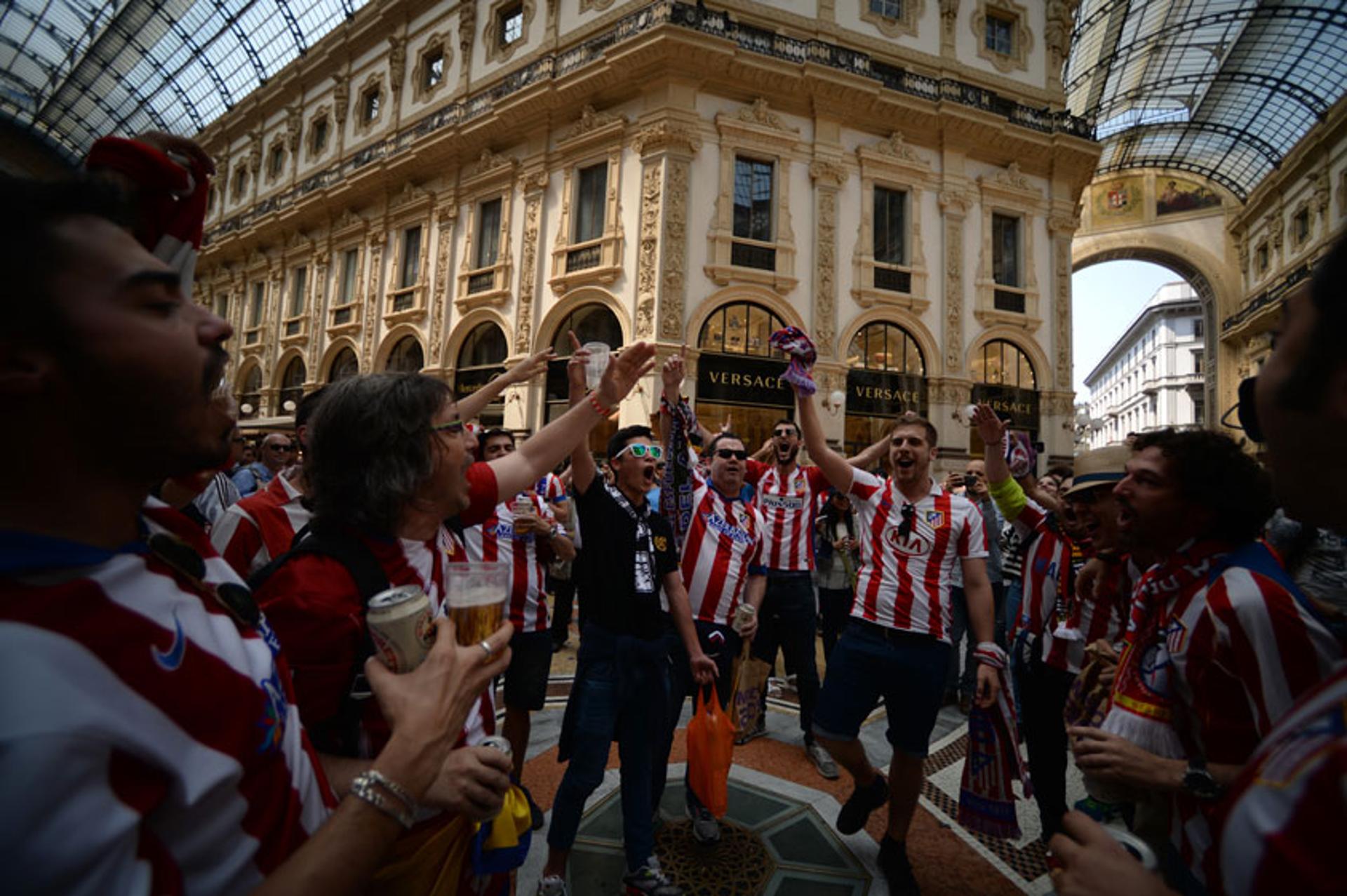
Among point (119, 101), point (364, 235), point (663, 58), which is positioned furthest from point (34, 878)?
point (119, 101)

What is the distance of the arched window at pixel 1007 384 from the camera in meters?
16.6

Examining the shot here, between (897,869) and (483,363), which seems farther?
(483,363)

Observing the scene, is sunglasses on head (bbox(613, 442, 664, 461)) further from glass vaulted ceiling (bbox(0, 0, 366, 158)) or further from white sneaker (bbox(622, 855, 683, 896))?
glass vaulted ceiling (bbox(0, 0, 366, 158))

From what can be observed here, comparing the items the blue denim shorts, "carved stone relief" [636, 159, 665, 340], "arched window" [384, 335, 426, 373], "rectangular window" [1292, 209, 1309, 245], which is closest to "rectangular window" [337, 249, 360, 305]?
"arched window" [384, 335, 426, 373]

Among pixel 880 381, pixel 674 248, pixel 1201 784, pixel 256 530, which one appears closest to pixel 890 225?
pixel 880 381

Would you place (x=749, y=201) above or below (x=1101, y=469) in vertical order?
above

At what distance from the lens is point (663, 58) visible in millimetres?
13922

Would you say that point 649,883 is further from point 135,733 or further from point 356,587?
point 135,733

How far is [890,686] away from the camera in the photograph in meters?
3.29

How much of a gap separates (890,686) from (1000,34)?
21.9 m

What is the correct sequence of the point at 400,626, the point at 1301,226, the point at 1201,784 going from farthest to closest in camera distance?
the point at 1301,226 < the point at 1201,784 < the point at 400,626

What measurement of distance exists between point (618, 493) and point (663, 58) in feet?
46.7

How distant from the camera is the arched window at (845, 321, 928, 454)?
51.1 feet

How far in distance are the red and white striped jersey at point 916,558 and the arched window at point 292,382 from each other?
25379 millimetres
